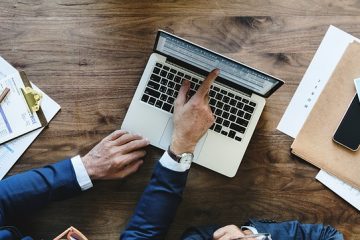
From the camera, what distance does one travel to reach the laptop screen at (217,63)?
1216mm

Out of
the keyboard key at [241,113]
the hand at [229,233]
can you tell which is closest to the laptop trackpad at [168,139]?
the keyboard key at [241,113]

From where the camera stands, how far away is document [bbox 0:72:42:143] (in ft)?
4.37

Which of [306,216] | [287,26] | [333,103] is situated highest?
[287,26]

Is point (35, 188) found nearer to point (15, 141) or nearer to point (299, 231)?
point (15, 141)

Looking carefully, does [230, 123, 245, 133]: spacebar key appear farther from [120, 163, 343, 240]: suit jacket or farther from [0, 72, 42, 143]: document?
[0, 72, 42, 143]: document

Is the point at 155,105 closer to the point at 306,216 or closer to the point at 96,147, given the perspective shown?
the point at 96,147

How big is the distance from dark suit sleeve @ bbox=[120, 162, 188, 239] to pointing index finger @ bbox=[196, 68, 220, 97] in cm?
22

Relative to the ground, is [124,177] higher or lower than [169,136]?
lower

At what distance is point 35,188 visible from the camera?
1.28 metres

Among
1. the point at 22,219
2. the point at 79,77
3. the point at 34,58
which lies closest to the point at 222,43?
the point at 79,77

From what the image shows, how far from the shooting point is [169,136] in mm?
1341

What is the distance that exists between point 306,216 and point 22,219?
818 mm

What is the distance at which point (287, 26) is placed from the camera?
1.39m

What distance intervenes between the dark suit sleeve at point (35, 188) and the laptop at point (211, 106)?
0.69 feet
